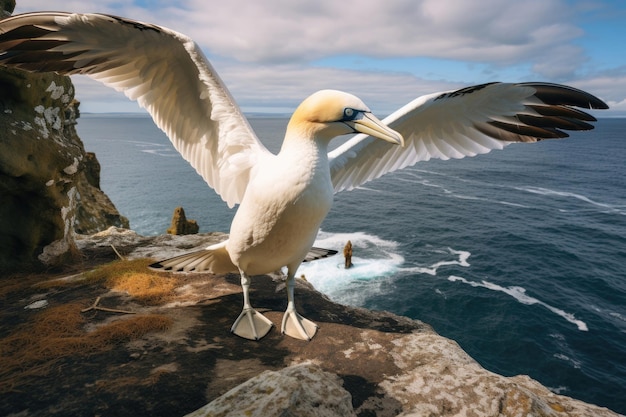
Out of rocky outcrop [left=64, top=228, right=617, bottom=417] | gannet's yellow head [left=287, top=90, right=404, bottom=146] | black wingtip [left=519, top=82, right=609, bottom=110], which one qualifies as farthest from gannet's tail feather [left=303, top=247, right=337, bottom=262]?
black wingtip [left=519, top=82, right=609, bottom=110]

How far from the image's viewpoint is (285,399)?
8.07 ft

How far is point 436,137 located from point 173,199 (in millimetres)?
48064

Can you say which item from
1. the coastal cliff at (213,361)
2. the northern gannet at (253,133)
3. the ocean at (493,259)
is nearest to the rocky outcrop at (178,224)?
the ocean at (493,259)

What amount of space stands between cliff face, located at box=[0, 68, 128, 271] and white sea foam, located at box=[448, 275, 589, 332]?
79.7ft

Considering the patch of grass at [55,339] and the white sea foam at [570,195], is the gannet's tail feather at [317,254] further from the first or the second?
the white sea foam at [570,195]

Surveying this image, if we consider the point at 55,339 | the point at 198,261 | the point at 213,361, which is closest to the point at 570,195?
the point at 198,261

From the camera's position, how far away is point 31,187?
6422 mm

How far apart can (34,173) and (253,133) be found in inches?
174

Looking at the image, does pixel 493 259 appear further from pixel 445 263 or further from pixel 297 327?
pixel 297 327

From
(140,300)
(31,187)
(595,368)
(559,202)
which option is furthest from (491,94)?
(559,202)

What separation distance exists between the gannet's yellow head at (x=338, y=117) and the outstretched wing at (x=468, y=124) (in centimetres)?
102

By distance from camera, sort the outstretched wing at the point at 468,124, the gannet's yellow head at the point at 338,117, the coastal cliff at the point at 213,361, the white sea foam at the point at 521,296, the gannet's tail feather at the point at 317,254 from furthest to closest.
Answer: the white sea foam at the point at 521,296 → the gannet's tail feather at the point at 317,254 → the outstretched wing at the point at 468,124 → the gannet's yellow head at the point at 338,117 → the coastal cliff at the point at 213,361

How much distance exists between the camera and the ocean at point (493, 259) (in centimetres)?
1939

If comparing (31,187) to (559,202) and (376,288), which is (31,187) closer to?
(376,288)
